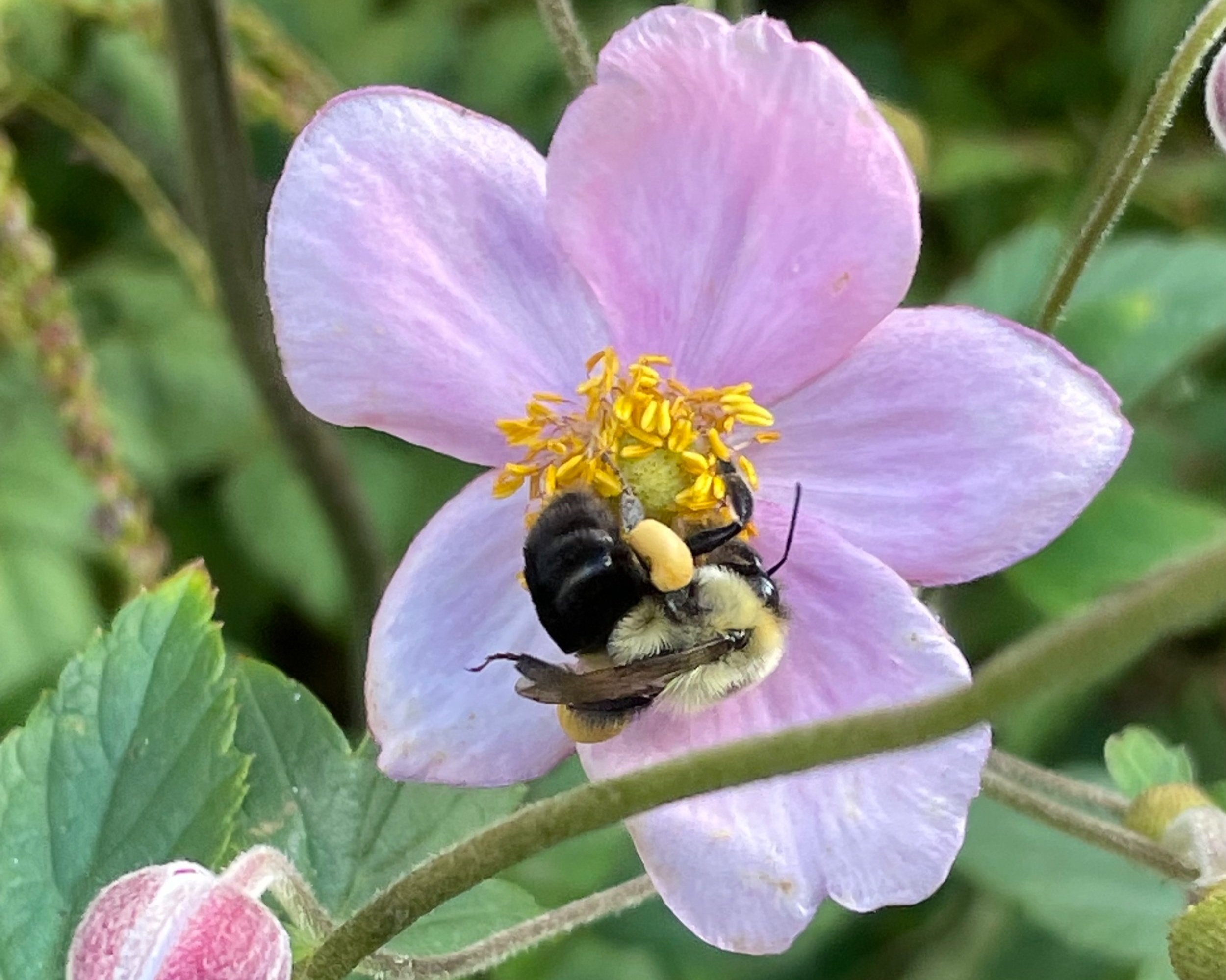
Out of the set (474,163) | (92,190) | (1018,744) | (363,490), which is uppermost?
(474,163)

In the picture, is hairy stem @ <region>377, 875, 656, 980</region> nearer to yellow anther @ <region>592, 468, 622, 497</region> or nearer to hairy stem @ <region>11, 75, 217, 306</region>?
yellow anther @ <region>592, 468, 622, 497</region>

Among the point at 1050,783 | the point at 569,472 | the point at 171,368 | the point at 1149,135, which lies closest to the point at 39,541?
the point at 171,368

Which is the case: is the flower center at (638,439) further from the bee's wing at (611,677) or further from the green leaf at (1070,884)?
the green leaf at (1070,884)

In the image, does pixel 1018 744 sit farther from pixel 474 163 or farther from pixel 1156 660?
pixel 474 163

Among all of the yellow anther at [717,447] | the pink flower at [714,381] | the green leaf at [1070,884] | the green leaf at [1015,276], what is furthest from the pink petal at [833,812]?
the green leaf at [1015,276]

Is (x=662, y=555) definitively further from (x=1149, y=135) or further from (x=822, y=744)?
(x=1149, y=135)

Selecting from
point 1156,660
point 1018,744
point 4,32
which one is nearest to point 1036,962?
point 1018,744
